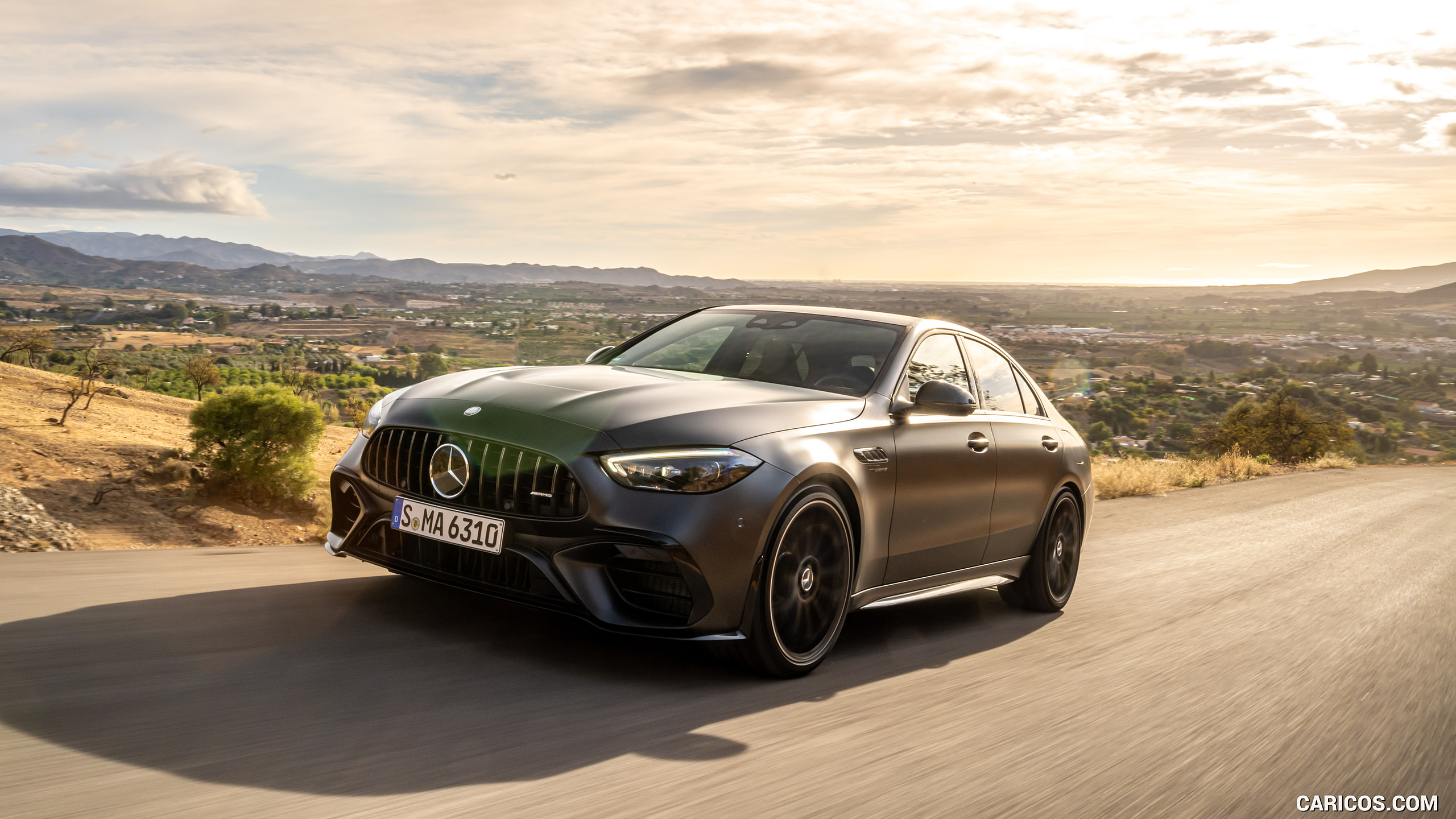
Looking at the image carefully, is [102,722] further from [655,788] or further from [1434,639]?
[1434,639]

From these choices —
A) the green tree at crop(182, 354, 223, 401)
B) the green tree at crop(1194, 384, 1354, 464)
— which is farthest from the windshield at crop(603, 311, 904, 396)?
the green tree at crop(1194, 384, 1354, 464)

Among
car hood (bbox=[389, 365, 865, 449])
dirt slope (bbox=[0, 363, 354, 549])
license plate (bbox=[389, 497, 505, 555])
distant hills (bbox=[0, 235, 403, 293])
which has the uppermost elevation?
distant hills (bbox=[0, 235, 403, 293])

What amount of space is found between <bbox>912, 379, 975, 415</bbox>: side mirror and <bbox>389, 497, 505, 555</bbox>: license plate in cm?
213

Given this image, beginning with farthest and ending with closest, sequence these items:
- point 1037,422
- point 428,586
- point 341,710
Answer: point 1037,422
point 428,586
point 341,710

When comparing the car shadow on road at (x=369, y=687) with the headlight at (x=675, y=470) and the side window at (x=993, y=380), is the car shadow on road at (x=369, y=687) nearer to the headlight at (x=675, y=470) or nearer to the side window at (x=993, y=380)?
the headlight at (x=675, y=470)

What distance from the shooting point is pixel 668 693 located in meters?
4.03

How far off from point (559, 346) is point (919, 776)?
5.16 m

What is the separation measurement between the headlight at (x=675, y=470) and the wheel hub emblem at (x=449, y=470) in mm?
624

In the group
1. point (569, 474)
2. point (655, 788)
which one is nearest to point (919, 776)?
point (655, 788)

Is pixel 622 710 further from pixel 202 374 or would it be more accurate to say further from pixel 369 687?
pixel 202 374

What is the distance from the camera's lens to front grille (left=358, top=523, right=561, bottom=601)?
3939mm

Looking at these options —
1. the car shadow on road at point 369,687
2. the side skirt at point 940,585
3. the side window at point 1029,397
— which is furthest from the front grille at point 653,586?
the side window at point 1029,397

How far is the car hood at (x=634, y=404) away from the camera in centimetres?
405

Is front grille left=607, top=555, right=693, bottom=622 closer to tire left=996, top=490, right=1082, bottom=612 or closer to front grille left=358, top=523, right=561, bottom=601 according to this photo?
front grille left=358, top=523, right=561, bottom=601
